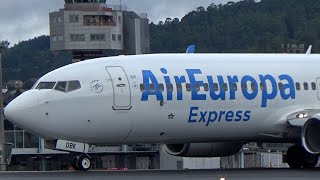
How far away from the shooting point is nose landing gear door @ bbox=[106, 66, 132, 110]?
1372 inches

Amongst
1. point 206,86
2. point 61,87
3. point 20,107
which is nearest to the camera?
point 20,107

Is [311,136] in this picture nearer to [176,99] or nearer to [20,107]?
[176,99]

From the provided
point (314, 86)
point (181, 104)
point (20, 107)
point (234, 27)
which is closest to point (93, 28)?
point (234, 27)

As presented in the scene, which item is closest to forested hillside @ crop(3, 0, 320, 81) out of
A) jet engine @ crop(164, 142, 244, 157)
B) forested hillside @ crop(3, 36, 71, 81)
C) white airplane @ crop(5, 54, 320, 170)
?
forested hillside @ crop(3, 36, 71, 81)

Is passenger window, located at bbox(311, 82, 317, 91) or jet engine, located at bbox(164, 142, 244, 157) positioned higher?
passenger window, located at bbox(311, 82, 317, 91)

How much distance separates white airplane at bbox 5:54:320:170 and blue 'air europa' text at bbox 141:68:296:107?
0.10 ft

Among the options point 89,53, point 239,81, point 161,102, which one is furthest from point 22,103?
point 89,53

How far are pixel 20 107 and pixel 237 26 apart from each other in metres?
120

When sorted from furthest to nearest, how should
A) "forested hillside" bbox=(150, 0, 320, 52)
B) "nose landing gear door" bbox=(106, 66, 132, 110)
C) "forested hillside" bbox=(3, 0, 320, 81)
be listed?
"forested hillside" bbox=(150, 0, 320, 52)
"forested hillside" bbox=(3, 0, 320, 81)
"nose landing gear door" bbox=(106, 66, 132, 110)

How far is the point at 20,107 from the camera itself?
3406 cm

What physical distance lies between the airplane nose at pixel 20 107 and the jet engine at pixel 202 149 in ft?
21.2

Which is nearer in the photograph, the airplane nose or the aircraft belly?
the airplane nose

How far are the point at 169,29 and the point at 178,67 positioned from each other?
401 ft

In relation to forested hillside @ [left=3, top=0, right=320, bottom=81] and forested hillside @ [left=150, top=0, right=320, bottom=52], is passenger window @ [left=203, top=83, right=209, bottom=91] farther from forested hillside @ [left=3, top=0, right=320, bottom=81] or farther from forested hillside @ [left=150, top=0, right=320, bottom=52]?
forested hillside @ [left=150, top=0, right=320, bottom=52]
